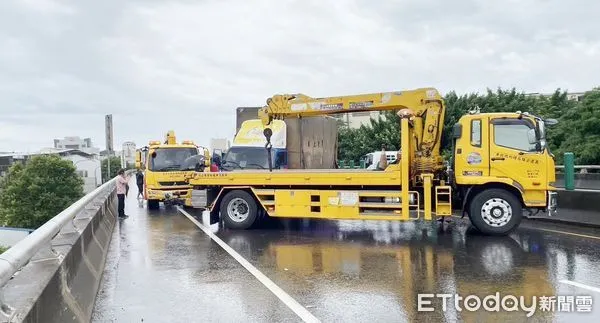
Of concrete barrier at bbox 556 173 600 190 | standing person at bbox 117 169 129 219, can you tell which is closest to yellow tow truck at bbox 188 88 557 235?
standing person at bbox 117 169 129 219

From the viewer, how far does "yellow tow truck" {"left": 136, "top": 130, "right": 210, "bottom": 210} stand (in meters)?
18.4

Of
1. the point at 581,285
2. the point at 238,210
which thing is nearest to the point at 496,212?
the point at 581,285

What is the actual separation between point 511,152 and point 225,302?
695cm

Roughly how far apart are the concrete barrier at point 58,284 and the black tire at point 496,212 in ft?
23.6

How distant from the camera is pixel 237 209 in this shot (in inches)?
491

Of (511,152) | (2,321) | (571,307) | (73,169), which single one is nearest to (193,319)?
(2,321)

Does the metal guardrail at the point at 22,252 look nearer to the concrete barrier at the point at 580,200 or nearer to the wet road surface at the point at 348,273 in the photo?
the wet road surface at the point at 348,273

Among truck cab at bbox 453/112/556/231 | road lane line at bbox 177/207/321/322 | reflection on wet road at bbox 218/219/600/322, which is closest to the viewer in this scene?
road lane line at bbox 177/207/321/322

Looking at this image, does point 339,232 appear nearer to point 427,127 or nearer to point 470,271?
point 427,127

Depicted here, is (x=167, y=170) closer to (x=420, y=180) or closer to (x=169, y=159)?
(x=169, y=159)

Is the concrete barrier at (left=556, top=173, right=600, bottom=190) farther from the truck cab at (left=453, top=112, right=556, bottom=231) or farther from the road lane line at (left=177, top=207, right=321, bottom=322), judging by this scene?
the road lane line at (left=177, top=207, right=321, bottom=322)

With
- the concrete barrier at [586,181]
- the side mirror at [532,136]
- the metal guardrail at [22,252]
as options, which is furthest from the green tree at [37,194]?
the metal guardrail at [22,252]

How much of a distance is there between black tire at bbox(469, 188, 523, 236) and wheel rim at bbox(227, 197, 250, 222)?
16.6 ft

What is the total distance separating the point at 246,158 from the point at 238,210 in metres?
3.85
